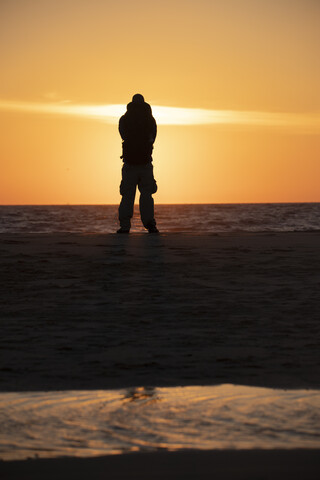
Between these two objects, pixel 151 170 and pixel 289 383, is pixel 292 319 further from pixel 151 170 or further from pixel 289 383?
pixel 151 170

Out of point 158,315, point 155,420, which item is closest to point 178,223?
point 158,315

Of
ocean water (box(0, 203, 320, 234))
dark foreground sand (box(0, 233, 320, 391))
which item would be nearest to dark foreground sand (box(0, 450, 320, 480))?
dark foreground sand (box(0, 233, 320, 391))

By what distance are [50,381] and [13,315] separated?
5.69 ft

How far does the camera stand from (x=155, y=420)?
3141mm

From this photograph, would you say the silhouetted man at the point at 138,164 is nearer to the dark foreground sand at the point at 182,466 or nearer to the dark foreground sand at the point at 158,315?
the dark foreground sand at the point at 158,315

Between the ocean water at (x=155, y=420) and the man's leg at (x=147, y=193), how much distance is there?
27.2 ft

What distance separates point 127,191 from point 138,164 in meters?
0.42

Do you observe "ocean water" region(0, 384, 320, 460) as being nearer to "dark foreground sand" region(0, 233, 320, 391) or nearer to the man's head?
"dark foreground sand" region(0, 233, 320, 391)

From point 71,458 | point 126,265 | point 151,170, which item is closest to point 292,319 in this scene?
point 126,265

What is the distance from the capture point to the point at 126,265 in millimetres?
7582

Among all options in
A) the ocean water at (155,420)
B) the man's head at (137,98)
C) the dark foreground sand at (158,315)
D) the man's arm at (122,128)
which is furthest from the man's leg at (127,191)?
the ocean water at (155,420)

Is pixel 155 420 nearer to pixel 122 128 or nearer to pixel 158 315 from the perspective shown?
pixel 158 315

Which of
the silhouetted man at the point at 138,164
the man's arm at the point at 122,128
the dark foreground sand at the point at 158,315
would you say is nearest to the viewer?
the dark foreground sand at the point at 158,315

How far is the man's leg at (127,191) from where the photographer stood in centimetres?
1208
